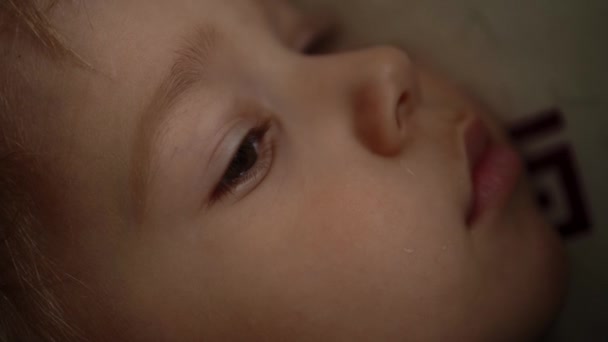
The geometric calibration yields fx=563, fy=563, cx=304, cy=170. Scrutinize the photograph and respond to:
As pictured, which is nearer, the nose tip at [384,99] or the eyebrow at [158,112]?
the eyebrow at [158,112]

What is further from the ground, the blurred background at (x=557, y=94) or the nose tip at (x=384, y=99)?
the blurred background at (x=557, y=94)

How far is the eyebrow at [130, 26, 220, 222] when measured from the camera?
0.63 meters

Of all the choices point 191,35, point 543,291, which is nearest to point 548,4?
point 543,291

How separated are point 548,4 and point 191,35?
60cm

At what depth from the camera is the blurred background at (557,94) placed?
2.96 feet

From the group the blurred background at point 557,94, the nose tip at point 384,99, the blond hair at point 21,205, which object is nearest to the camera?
the blond hair at point 21,205

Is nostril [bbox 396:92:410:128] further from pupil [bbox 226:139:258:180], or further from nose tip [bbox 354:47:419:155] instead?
pupil [bbox 226:139:258:180]

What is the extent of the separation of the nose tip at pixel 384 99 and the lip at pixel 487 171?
0.11m

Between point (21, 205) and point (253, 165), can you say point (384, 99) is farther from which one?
point (21, 205)

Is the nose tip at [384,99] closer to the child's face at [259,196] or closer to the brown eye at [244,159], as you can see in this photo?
the child's face at [259,196]

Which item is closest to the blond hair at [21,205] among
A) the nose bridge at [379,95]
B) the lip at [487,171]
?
the nose bridge at [379,95]

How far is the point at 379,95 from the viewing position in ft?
2.46

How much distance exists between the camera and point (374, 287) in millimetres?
705

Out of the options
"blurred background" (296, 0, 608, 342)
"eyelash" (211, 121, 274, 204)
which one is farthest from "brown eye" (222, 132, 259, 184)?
"blurred background" (296, 0, 608, 342)
